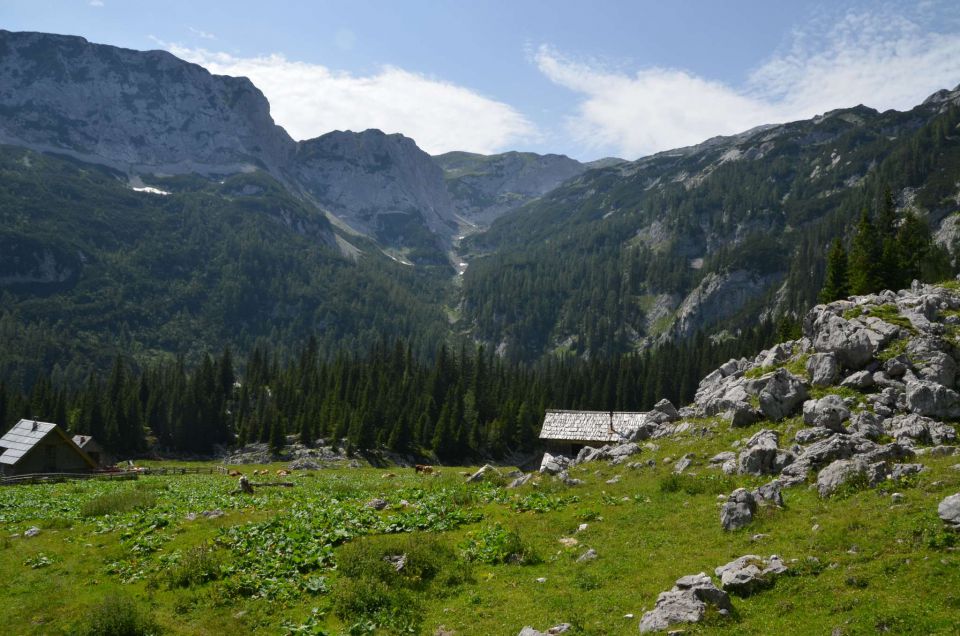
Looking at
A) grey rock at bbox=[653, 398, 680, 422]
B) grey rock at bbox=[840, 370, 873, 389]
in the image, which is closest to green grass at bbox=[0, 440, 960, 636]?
grey rock at bbox=[840, 370, 873, 389]

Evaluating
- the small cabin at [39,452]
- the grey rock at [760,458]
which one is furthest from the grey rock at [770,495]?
the small cabin at [39,452]

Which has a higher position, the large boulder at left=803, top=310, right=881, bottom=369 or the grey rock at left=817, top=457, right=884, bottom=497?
the large boulder at left=803, top=310, right=881, bottom=369

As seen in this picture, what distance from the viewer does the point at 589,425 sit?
7531 centimetres

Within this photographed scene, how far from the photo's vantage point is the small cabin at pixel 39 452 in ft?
202

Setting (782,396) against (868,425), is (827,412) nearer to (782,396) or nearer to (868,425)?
(868,425)

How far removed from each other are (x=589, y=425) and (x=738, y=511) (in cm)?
5321

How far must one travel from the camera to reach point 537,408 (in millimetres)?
125875

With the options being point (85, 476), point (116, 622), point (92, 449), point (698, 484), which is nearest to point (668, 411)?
point (698, 484)

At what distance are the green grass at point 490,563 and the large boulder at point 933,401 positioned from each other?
6.05 metres

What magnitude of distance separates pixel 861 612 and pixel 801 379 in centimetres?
2436

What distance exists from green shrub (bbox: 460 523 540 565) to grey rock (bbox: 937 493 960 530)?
1276 centimetres

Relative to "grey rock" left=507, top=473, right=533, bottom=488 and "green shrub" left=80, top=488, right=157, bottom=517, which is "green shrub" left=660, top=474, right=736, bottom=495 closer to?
"grey rock" left=507, top=473, right=533, bottom=488

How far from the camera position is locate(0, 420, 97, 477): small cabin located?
61531mm

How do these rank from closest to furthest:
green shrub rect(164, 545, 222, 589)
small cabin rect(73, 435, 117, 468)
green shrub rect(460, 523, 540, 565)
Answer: green shrub rect(164, 545, 222, 589) → green shrub rect(460, 523, 540, 565) → small cabin rect(73, 435, 117, 468)
